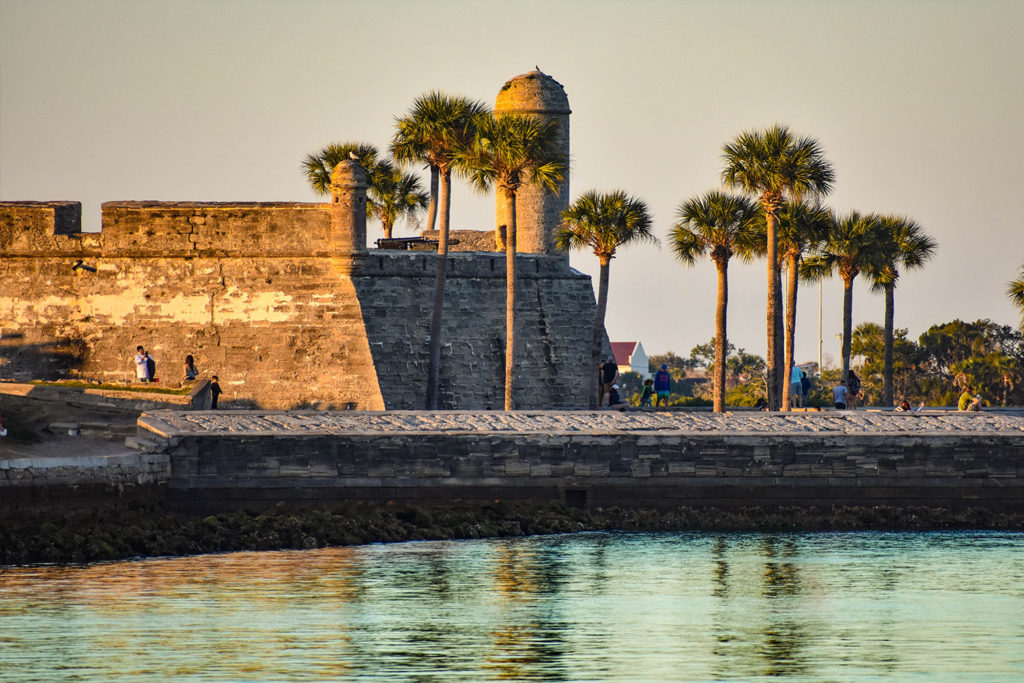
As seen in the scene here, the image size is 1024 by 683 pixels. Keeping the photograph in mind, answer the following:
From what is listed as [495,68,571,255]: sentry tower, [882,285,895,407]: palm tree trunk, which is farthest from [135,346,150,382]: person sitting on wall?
[882,285,895,407]: palm tree trunk

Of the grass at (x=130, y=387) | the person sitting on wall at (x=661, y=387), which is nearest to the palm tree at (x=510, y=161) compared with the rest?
the person sitting on wall at (x=661, y=387)

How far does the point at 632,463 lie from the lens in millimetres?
25438

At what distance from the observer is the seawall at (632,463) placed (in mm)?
25109

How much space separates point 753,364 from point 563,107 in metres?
44.5

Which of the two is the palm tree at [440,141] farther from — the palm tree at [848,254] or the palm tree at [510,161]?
the palm tree at [848,254]

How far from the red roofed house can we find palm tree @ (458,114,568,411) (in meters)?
64.3

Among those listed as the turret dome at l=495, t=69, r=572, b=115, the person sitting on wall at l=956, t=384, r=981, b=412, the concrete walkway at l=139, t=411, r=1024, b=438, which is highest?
the turret dome at l=495, t=69, r=572, b=115

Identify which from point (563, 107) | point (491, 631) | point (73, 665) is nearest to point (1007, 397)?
point (563, 107)

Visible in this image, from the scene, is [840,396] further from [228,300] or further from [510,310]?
[228,300]

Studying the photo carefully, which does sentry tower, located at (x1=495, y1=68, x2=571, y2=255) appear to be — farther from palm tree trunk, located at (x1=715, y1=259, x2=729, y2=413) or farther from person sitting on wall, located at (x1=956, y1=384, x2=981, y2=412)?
person sitting on wall, located at (x1=956, y1=384, x2=981, y2=412)

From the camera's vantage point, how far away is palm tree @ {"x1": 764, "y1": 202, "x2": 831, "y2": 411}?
→ 35906mm

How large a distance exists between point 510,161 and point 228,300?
6245 millimetres

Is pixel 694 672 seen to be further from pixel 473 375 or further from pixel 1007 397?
pixel 1007 397

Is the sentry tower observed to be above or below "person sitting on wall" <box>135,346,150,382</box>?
above
